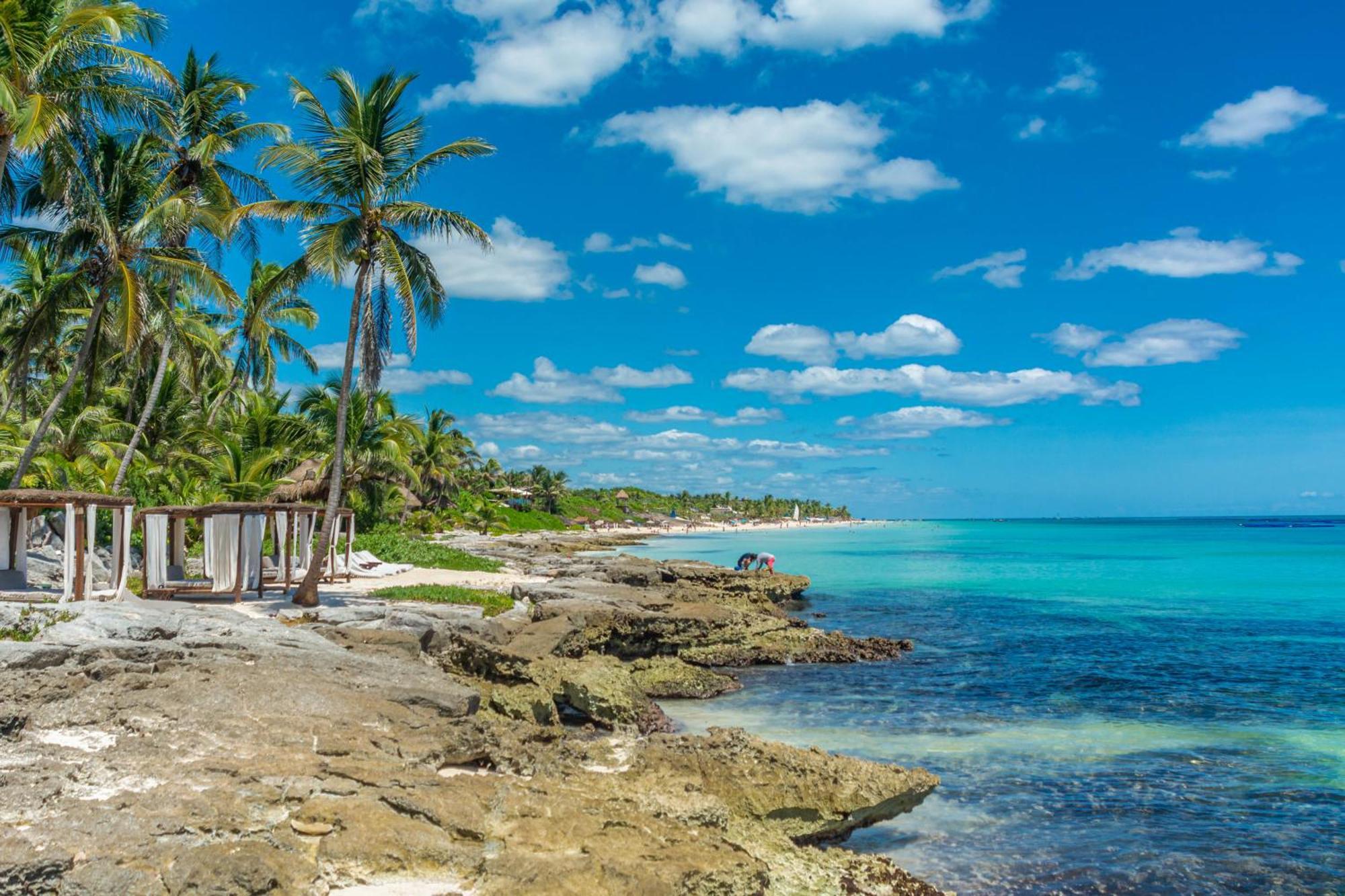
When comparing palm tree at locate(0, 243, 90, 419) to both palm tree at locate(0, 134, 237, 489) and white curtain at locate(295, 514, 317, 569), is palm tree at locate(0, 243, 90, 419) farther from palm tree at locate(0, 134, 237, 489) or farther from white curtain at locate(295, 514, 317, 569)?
white curtain at locate(295, 514, 317, 569)

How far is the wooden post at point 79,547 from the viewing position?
14.0m

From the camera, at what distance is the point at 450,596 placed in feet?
66.3

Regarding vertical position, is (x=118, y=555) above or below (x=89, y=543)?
below

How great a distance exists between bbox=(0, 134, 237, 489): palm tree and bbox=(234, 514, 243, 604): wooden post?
16.8ft

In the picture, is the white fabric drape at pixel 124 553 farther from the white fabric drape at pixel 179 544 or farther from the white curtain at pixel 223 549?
the white fabric drape at pixel 179 544

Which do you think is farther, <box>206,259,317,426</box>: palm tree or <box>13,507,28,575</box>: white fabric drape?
<box>206,259,317,426</box>: palm tree

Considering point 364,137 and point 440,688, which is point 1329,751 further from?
point 364,137

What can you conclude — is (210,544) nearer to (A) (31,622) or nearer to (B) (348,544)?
(B) (348,544)

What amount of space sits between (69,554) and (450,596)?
787 centimetres

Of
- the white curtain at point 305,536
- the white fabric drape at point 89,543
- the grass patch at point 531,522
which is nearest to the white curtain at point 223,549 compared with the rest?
the white fabric drape at point 89,543

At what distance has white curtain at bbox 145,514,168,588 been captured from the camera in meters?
17.7

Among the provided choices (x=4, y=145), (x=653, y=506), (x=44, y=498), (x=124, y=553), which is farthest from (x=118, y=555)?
(x=653, y=506)

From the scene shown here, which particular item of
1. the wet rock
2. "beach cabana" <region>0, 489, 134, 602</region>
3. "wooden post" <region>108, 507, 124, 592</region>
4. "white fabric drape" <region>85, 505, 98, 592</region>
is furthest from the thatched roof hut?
the wet rock

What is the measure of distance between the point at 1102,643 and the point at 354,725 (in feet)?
69.6
